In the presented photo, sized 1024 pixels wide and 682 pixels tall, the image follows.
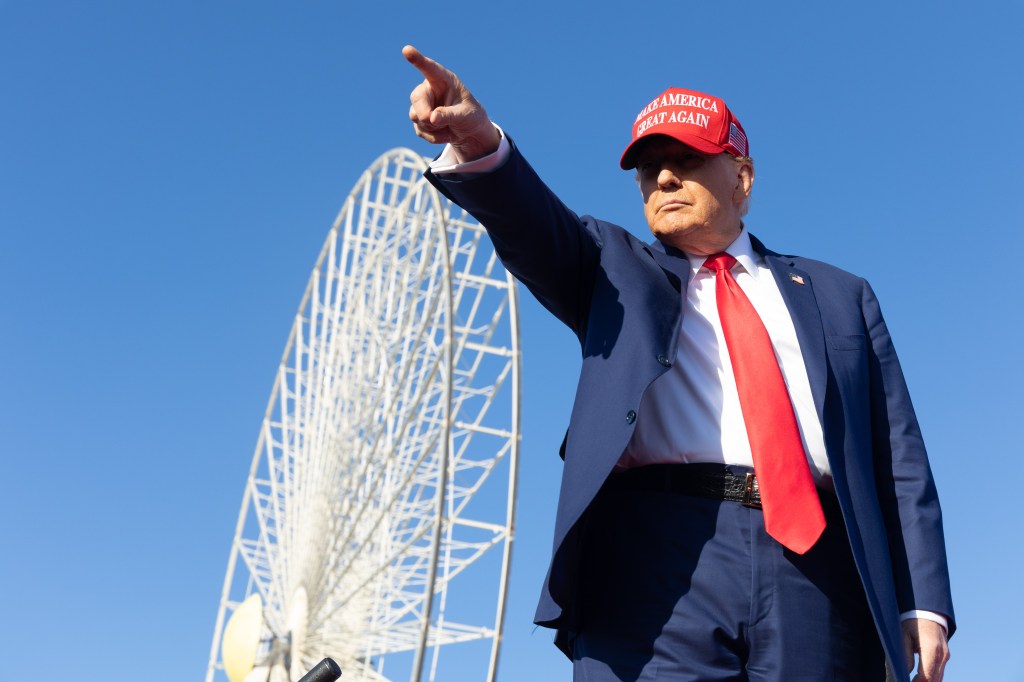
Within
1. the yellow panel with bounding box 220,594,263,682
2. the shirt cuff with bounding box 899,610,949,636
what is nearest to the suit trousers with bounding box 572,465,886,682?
the shirt cuff with bounding box 899,610,949,636

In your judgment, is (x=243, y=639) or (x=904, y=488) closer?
(x=904, y=488)

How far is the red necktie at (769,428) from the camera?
2.79 metres

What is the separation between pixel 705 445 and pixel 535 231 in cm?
66

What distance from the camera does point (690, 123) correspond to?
336 centimetres

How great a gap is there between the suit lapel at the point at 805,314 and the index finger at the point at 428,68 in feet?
3.67

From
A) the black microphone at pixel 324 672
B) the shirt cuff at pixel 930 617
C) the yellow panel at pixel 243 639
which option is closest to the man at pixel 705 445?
the shirt cuff at pixel 930 617

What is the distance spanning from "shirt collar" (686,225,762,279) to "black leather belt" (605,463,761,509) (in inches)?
24.6

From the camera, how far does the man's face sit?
336cm

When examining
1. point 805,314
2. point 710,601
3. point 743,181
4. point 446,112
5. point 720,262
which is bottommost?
point 710,601

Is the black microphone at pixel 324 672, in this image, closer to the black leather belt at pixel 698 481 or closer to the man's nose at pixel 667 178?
the black leather belt at pixel 698 481

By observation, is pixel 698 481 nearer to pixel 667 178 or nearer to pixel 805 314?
pixel 805 314

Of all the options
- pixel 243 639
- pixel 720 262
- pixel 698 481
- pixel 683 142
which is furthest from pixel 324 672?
pixel 243 639

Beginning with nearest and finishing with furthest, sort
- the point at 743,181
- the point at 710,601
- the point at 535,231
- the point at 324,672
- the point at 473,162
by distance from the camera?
the point at 324,672
the point at 710,601
the point at 473,162
the point at 535,231
the point at 743,181

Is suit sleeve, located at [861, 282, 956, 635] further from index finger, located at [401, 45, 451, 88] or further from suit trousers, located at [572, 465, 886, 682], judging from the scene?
index finger, located at [401, 45, 451, 88]
